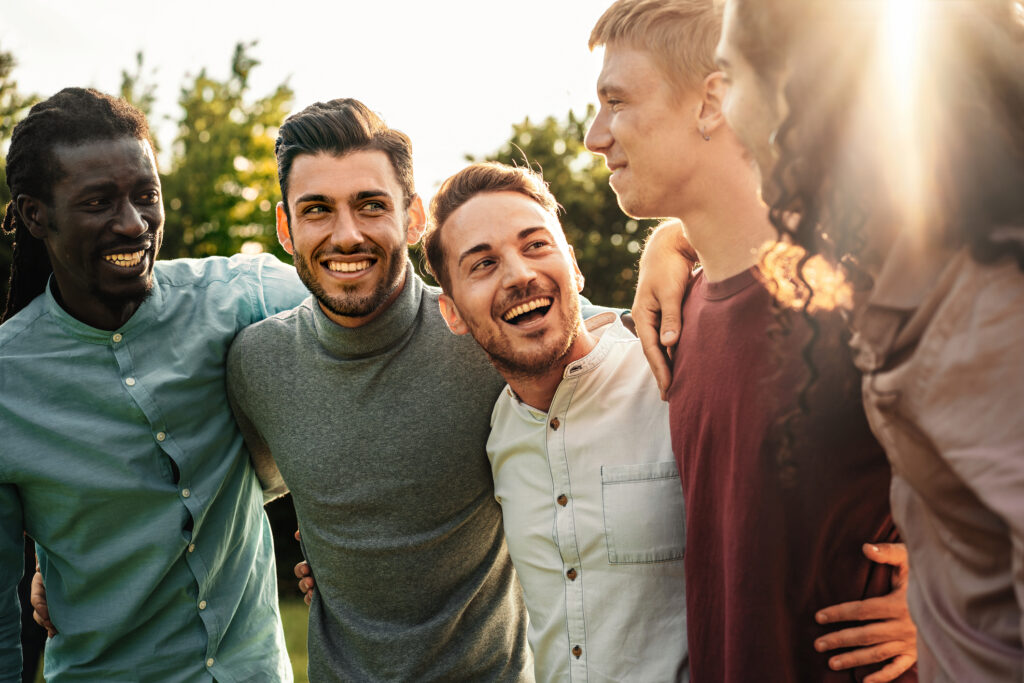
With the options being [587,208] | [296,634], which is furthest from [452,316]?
[587,208]

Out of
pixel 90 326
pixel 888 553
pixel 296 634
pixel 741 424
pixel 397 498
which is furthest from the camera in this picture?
pixel 296 634

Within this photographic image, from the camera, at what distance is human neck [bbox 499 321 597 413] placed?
269cm

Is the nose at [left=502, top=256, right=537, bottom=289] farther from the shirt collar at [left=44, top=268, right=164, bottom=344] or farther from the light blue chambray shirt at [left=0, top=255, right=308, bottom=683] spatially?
the shirt collar at [left=44, top=268, right=164, bottom=344]

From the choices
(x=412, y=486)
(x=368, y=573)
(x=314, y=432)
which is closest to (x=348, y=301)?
(x=314, y=432)

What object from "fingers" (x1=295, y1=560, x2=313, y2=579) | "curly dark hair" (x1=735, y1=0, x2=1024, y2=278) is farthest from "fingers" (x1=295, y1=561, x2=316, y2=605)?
"curly dark hair" (x1=735, y1=0, x2=1024, y2=278)

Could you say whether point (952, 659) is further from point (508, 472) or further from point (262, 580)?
point (262, 580)

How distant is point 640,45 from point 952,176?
4.42 ft

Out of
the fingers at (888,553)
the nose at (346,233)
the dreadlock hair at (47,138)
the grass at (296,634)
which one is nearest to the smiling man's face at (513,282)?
the nose at (346,233)

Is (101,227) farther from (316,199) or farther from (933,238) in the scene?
(933,238)

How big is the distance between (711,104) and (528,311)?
941mm

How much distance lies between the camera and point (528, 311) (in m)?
2.76

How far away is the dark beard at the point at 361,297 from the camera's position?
312cm

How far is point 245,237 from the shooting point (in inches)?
452

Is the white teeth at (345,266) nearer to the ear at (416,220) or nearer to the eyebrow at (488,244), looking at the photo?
the ear at (416,220)
